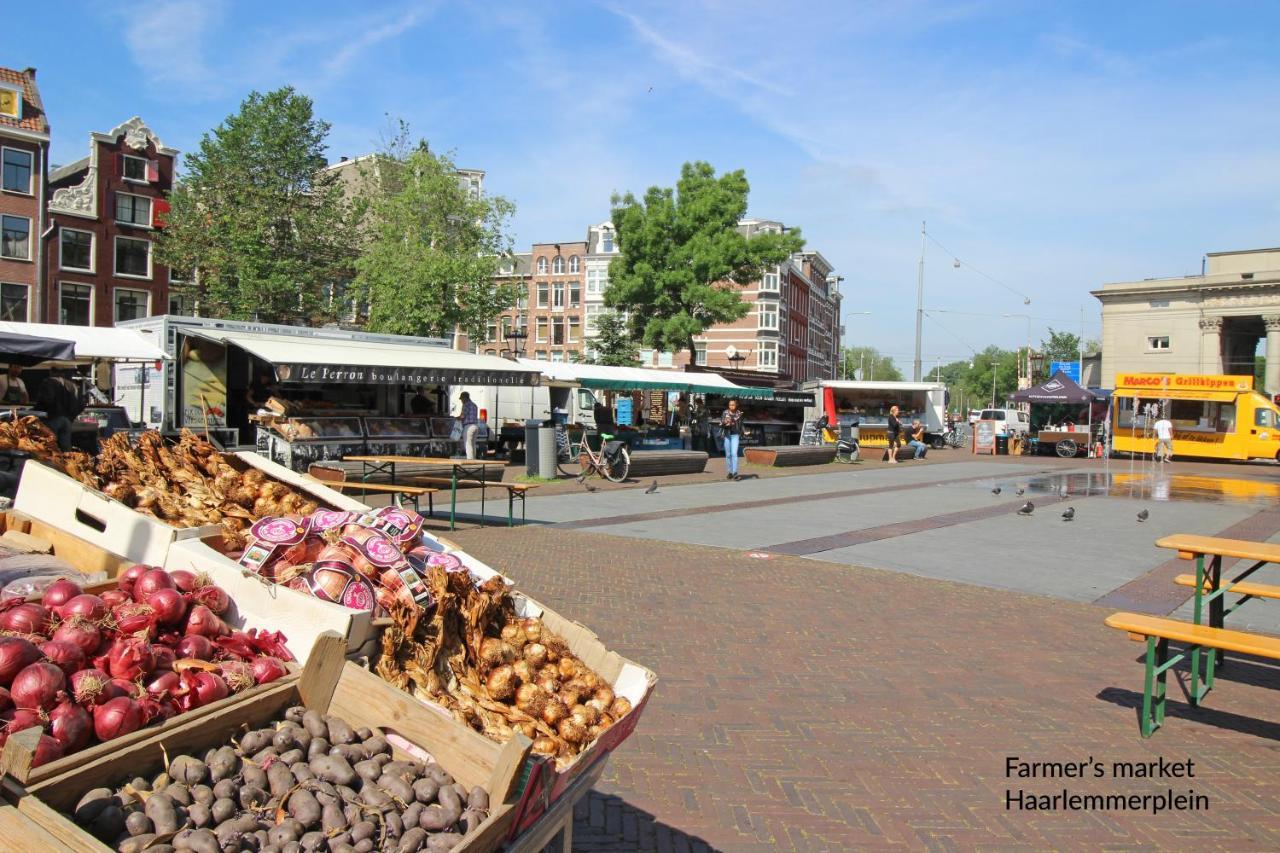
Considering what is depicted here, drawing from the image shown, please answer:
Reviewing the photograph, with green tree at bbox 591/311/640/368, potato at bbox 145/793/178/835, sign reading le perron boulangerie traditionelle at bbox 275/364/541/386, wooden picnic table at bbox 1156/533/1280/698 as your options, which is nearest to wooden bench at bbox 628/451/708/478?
sign reading le perron boulangerie traditionelle at bbox 275/364/541/386

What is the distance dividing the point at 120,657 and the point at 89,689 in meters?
0.18

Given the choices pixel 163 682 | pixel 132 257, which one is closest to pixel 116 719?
pixel 163 682

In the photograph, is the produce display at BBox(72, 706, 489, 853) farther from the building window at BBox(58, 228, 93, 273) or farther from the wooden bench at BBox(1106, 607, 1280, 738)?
the building window at BBox(58, 228, 93, 273)

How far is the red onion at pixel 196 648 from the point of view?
2576 mm

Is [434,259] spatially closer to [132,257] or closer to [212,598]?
[132,257]

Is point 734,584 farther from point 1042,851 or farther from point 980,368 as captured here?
point 980,368

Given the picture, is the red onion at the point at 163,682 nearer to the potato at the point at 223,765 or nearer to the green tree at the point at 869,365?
the potato at the point at 223,765

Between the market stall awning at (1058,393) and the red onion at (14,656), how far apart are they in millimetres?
38091

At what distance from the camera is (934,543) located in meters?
11.7

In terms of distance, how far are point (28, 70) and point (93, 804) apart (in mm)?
47432

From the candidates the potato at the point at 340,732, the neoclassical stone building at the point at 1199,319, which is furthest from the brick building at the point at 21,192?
the neoclassical stone building at the point at 1199,319

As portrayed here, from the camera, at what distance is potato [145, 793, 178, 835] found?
1925 mm

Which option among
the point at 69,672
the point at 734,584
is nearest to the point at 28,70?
the point at 734,584

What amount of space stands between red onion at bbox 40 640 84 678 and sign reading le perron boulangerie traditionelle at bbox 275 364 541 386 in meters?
14.5
